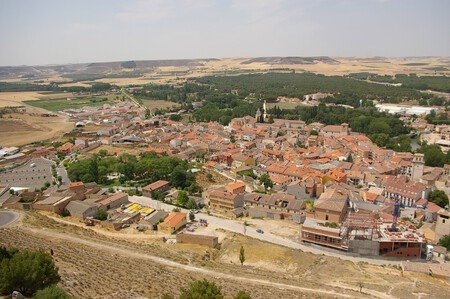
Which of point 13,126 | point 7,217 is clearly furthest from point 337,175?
point 13,126

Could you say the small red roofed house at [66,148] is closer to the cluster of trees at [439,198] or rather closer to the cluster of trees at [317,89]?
the cluster of trees at [439,198]

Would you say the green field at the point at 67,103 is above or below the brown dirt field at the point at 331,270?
above

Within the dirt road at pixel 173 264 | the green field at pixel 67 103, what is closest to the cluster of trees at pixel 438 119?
the dirt road at pixel 173 264

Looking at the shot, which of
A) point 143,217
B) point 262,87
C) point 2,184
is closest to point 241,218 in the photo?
point 143,217

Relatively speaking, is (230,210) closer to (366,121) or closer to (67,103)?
(366,121)

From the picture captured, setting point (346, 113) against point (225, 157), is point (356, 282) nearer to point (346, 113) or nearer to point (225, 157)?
point (225, 157)

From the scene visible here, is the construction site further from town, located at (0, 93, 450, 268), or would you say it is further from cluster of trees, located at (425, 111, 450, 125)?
cluster of trees, located at (425, 111, 450, 125)
